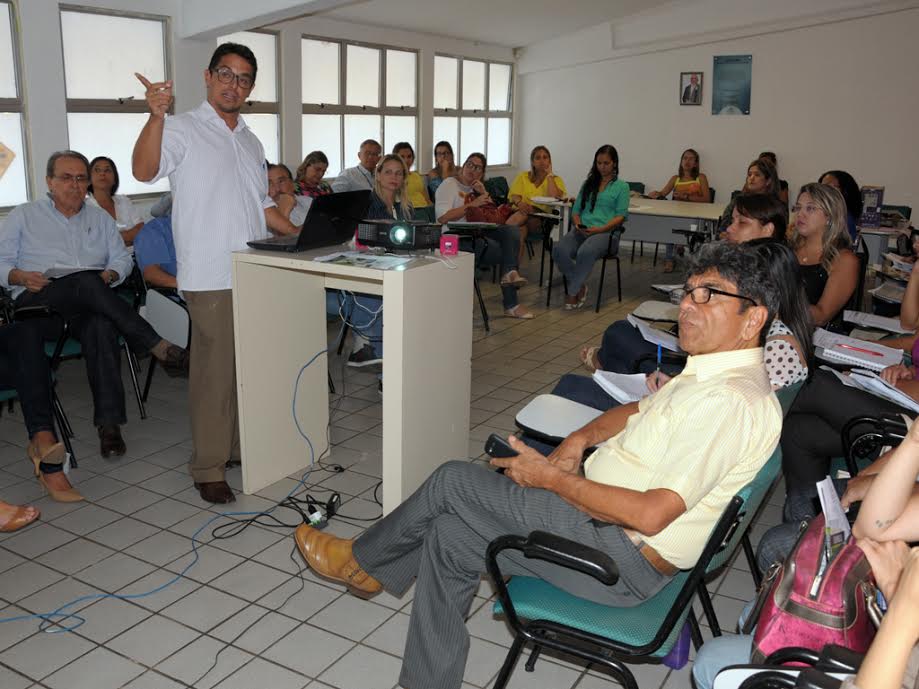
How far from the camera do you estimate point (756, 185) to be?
555 centimetres

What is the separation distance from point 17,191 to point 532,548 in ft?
17.7

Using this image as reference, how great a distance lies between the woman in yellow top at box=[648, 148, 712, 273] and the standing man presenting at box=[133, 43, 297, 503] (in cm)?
692

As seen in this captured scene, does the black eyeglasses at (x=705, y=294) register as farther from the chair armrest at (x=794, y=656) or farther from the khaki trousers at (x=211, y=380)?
the khaki trousers at (x=211, y=380)

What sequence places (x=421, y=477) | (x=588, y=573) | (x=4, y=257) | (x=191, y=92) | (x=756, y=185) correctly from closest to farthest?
(x=588, y=573), (x=421, y=477), (x=4, y=257), (x=756, y=185), (x=191, y=92)

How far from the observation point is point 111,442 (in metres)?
3.59

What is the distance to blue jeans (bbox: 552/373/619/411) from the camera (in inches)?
114

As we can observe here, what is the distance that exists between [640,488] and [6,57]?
553 centimetres

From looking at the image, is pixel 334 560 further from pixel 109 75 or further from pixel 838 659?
pixel 109 75

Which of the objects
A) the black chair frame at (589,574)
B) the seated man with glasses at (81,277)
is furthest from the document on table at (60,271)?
the black chair frame at (589,574)

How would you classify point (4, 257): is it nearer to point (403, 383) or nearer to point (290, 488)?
point (290, 488)

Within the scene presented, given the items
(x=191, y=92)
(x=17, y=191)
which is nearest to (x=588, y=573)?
(x=17, y=191)

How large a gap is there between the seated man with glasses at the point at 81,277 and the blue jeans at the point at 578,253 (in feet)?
11.9

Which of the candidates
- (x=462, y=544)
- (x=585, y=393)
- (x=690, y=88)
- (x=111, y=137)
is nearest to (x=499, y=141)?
(x=690, y=88)

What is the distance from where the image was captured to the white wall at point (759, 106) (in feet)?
29.8
